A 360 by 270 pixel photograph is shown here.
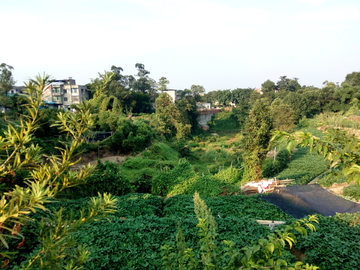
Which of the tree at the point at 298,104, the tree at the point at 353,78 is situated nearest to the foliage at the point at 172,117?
the tree at the point at 298,104

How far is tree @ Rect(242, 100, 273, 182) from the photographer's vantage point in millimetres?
12023

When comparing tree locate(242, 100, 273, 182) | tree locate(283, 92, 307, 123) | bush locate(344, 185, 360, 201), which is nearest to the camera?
bush locate(344, 185, 360, 201)

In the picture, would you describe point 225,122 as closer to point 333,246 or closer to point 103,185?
point 103,185

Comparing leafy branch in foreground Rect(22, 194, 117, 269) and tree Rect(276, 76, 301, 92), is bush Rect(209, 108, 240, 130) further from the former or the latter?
leafy branch in foreground Rect(22, 194, 117, 269)

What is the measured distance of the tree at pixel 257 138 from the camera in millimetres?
12023

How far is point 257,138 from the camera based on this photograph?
1209cm

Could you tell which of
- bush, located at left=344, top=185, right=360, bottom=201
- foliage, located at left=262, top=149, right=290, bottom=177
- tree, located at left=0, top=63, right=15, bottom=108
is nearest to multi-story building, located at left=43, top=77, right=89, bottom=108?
tree, located at left=0, top=63, right=15, bottom=108

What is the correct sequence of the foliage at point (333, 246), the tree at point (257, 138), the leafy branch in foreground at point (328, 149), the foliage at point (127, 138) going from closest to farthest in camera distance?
the leafy branch in foreground at point (328, 149), the foliage at point (333, 246), the tree at point (257, 138), the foliage at point (127, 138)

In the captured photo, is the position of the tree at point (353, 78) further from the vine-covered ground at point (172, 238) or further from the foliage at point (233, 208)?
the vine-covered ground at point (172, 238)

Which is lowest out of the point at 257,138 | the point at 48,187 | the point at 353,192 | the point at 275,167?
the point at 275,167

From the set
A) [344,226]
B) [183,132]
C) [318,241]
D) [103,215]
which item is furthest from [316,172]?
[183,132]

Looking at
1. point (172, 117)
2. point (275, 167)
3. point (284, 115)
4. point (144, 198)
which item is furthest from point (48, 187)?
point (284, 115)

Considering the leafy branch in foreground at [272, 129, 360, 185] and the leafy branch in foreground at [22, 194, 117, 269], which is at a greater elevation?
the leafy branch in foreground at [272, 129, 360, 185]

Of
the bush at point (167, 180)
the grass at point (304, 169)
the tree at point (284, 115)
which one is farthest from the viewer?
the tree at point (284, 115)
